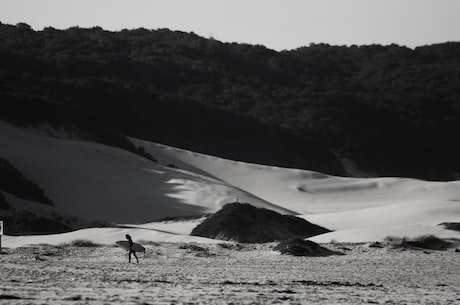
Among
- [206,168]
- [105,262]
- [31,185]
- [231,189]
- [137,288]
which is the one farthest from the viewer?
[206,168]

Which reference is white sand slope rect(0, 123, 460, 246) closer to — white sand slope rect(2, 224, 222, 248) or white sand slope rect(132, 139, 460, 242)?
white sand slope rect(132, 139, 460, 242)

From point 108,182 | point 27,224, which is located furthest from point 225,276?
point 108,182

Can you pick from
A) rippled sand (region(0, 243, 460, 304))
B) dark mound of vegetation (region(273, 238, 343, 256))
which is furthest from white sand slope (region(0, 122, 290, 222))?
rippled sand (region(0, 243, 460, 304))

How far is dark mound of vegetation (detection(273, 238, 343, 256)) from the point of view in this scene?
730 inches

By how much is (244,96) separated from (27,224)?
241 feet

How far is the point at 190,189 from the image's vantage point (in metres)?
39.4

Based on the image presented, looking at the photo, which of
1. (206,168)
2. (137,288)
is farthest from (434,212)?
(206,168)

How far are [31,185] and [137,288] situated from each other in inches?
1063

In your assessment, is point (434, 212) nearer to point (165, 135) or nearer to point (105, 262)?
point (105, 262)

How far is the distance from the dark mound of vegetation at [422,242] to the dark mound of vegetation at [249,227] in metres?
4.06

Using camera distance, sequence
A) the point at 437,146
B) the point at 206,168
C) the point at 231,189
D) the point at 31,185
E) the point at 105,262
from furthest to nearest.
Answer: the point at 437,146 < the point at 206,168 < the point at 231,189 < the point at 31,185 < the point at 105,262

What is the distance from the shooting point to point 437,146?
87.7 m

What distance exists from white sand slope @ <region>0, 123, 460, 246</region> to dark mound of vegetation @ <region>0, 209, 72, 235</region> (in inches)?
143

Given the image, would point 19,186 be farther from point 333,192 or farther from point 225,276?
point 225,276
